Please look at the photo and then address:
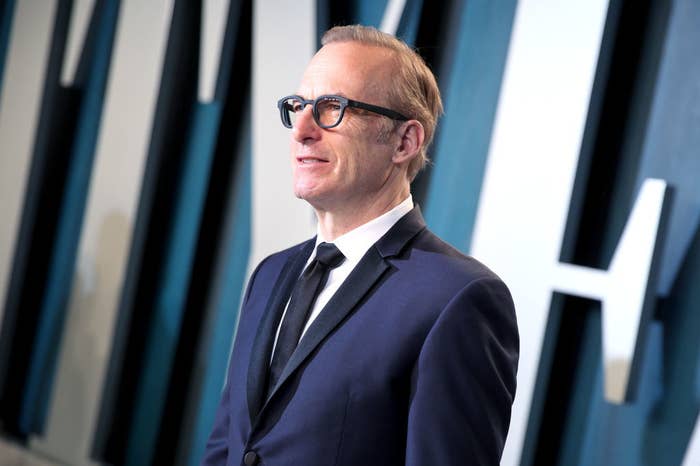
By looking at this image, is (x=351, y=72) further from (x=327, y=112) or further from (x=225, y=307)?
(x=225, y=307)

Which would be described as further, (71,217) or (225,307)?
(71,217)

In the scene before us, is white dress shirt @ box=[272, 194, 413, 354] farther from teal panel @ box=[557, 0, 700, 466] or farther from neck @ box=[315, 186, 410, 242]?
teal panel @ box=[557, 0, 700, 466]

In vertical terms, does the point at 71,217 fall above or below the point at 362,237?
below

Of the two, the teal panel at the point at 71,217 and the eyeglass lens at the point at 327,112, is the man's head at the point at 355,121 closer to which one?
the eyeglass lens at the point at 327,112

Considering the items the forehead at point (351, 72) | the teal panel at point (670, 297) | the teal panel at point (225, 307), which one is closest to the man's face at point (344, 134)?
the forehead at point (351, 72)

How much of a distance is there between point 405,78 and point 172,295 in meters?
2.38

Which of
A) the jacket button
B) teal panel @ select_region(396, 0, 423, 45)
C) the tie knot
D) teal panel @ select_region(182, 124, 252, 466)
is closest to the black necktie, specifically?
the tie knot

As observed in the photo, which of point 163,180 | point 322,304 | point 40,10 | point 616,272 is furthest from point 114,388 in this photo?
Answer: point 322,304

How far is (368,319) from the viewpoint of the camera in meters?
1.30

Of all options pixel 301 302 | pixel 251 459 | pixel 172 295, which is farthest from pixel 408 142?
pixel 172 295

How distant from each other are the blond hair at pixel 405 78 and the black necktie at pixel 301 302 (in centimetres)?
26

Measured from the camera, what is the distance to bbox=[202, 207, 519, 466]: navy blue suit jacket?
1.19 m

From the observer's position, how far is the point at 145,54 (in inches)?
145

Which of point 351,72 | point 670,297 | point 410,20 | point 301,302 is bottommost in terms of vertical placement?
point 301,302
